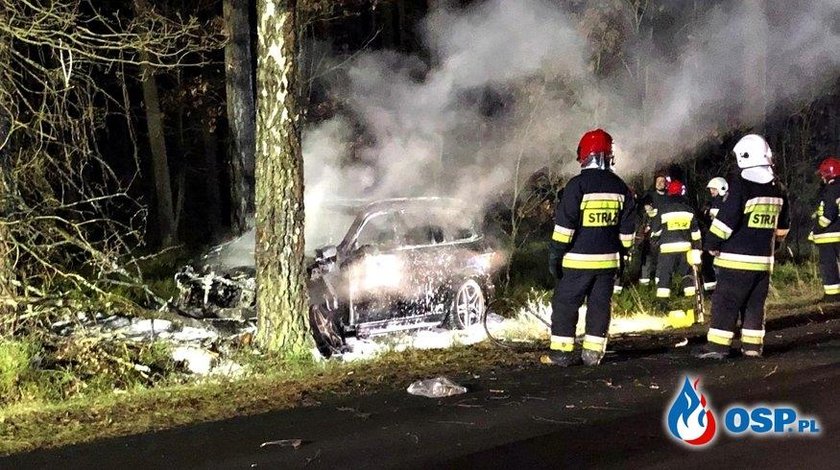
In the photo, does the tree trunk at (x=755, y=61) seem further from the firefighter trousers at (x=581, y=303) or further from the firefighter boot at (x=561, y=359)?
the firefighter boot at (x=561, y=359)

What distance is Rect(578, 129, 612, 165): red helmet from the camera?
740 centimetres

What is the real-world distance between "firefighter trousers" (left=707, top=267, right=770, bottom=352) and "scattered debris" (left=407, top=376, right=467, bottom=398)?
2.64 metres

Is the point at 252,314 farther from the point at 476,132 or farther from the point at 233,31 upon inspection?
the point at 233,31

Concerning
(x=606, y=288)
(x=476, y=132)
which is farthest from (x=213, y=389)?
(x=476, y=132)

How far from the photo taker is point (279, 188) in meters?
8.05

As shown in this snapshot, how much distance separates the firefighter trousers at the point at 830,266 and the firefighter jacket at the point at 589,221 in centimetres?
623

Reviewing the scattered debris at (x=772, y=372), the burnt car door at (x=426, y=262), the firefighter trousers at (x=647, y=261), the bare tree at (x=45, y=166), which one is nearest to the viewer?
the scattered debris at (x=772, y=372)

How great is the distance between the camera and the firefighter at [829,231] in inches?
478

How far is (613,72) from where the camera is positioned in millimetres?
15461

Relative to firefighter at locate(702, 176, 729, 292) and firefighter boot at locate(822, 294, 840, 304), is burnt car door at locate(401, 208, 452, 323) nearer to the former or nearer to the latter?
firefighter at locate(702, 176, 729, 292)

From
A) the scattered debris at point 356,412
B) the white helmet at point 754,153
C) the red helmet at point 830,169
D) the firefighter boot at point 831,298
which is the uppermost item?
the white helmet at point 754,153

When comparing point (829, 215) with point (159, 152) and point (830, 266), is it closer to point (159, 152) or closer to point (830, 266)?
point (830, 266)

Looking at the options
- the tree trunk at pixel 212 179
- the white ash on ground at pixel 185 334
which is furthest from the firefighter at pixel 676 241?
the tree trunk at pixel 212 179

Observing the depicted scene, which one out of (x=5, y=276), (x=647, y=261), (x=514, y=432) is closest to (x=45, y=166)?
(x=5, y=276)
